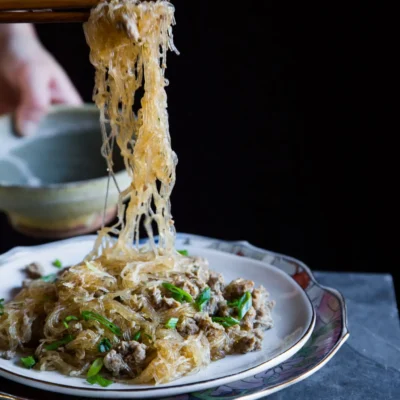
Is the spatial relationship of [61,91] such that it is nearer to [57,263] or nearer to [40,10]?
[57,263]

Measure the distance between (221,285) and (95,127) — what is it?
171 centimetres

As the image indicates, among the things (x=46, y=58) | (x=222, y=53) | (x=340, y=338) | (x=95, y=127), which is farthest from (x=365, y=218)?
(x=340, y=338)

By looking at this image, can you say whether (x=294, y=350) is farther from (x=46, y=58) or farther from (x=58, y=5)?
(x=46, y=58)

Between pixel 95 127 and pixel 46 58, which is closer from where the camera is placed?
pixel 95 127

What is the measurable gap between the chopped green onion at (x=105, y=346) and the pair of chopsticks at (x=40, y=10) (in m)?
1.11

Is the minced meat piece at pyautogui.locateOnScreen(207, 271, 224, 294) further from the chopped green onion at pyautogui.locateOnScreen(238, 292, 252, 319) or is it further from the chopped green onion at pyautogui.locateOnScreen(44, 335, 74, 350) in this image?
the chopped green onion at pyautogui.locateOnScreen(44, 335, 74, 350)

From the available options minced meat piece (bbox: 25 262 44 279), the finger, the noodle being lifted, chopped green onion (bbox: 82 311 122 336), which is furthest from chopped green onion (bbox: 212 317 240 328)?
the finger

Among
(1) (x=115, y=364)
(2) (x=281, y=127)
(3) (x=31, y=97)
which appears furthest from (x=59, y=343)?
(2) (x=281, y=127)

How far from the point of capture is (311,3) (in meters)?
4.55

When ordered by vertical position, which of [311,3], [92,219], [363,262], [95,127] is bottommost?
[363,262]

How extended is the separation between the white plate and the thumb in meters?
1.05

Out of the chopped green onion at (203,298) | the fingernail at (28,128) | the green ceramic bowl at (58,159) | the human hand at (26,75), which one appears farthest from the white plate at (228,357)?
the human hand at (26,75)

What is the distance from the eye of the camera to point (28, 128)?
12.9ft

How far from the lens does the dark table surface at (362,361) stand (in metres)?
2.26
